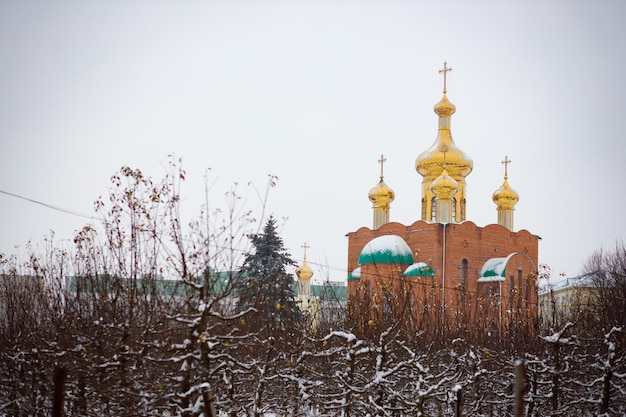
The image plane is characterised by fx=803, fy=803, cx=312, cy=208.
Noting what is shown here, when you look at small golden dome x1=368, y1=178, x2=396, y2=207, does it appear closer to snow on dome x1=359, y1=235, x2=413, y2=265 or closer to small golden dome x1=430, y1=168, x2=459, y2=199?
small golden dome x1=430, y1=168, x2=459, y2=199

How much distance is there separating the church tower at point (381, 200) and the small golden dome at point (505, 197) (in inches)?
200

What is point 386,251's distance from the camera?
1284 inches

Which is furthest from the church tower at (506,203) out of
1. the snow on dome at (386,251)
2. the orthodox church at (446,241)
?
the snow on dome at (386,251)

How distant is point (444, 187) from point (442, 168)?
2.88 meters

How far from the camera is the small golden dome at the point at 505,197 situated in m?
39.0

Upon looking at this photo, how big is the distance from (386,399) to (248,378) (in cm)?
240

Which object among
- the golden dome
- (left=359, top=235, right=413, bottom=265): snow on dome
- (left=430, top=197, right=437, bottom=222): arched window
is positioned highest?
the golden dome

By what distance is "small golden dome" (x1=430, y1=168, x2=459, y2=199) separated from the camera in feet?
116

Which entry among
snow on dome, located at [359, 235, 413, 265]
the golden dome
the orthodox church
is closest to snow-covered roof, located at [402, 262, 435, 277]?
the orthodox church

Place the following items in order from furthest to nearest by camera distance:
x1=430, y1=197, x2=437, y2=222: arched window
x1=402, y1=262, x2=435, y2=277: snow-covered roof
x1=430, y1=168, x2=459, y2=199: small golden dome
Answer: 1. x1=430, y1=197, x2=437, y2=222: arched window
2. x1=430, y1=168, x2=459, y2=199: small golden dome
3. x1=402, y1=262, x2=435, y2=277: snow-covered roof

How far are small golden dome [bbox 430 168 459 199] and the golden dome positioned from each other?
8.30 feet

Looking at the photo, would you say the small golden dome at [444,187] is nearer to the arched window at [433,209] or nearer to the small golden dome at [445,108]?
the arched window at [433,209]

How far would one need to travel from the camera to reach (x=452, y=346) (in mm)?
16078

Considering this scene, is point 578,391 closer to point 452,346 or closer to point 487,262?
point 452,346
